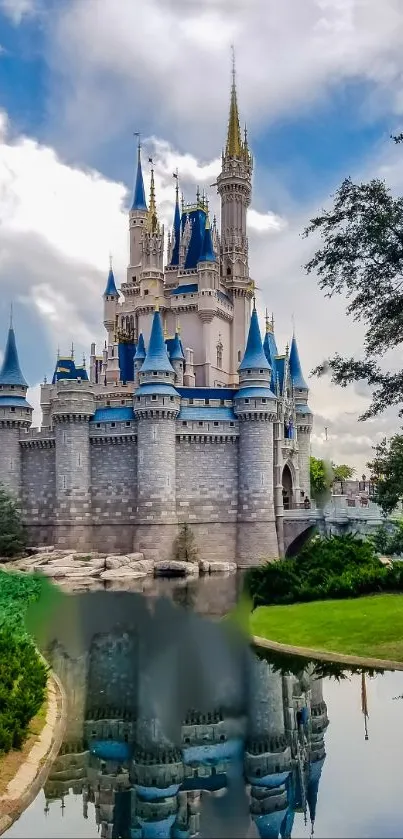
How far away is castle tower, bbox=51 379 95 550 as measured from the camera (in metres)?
41.8

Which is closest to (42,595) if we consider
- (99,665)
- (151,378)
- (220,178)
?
(99,665)

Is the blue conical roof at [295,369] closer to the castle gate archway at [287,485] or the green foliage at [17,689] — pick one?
the castle gate archway at [287,485]

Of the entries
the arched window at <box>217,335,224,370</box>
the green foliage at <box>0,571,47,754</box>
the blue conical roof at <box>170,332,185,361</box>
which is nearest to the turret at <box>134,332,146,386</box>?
the blue conical roof at <box>170,332,185,361</box>

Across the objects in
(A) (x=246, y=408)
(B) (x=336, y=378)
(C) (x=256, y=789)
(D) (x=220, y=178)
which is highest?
(D) (x=220, y=178)

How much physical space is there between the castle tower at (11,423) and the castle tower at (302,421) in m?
17.1

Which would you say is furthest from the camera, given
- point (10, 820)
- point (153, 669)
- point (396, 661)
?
point (153, 669)

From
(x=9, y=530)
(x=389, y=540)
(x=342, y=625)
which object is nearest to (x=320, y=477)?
(x=9, y=530)

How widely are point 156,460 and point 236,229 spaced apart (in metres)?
20.7

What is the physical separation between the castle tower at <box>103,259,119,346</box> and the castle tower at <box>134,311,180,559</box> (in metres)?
13.8

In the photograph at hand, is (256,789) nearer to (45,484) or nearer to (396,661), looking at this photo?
(396,661)

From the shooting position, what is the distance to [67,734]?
12.3 meters

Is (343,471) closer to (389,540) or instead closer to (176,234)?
(176,234)

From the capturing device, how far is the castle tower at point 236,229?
52719 mm

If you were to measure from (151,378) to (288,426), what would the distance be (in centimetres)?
1097
